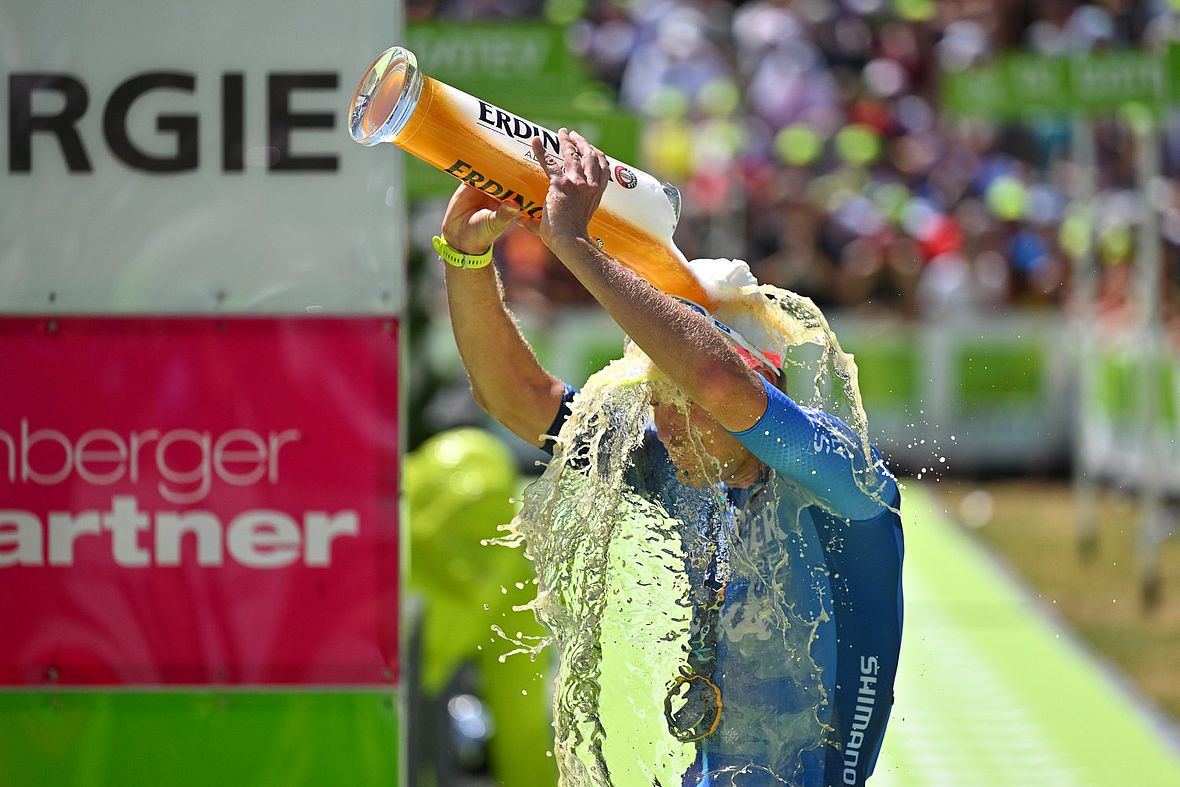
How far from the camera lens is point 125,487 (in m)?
3.02

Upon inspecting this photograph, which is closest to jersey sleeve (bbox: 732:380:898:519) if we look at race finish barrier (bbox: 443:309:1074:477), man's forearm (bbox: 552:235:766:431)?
man's forearm (bbox: 552:235:766:431)

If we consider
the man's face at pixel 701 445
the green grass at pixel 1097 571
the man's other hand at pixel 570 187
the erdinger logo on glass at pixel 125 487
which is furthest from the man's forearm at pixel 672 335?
the green grass at pixel 1097 571

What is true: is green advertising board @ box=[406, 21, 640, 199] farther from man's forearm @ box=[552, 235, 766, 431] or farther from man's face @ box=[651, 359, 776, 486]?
man's forearm @ box=[552, 235, 766, 431]

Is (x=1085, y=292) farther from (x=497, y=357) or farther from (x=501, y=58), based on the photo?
(x=497, y=357)

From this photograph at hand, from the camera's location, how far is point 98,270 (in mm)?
3018

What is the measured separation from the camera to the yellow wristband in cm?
282

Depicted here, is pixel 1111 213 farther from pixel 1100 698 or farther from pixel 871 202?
pixel 1100 698

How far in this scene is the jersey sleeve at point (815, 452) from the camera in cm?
238

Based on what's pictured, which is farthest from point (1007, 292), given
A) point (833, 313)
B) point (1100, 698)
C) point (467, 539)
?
point (467, 539)

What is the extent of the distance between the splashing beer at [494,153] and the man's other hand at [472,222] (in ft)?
0.58

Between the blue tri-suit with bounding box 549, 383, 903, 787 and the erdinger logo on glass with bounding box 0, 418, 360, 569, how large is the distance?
920 mm

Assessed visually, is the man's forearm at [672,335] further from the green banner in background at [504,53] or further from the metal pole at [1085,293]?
the metal pole at [1085,293]

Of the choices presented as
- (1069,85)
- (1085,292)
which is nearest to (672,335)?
(1069,85)

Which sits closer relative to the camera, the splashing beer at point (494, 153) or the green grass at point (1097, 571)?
the splashing beer at point (494, 153)
